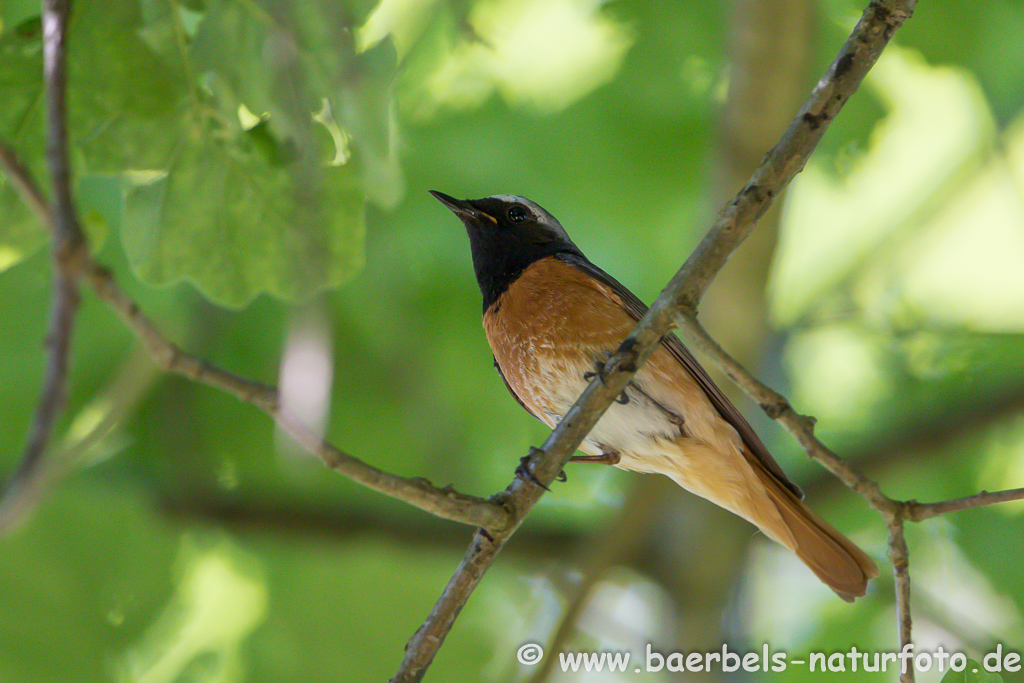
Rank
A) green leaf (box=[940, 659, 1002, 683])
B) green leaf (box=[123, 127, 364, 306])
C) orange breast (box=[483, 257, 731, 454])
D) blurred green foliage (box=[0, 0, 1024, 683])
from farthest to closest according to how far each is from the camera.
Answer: blurred green foliage (box=[0, 0, 1024, 683]) < orange breast (box=[483, 257, 731, 454]) < green leaf (box=[123, 127, 364, 306]) < green leaf (box=[940, 659, 1002, 683])

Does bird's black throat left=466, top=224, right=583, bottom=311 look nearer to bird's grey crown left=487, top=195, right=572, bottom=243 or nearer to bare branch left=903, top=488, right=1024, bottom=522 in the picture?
bird's grey crown left=487, top=195, right=572, bottom=243

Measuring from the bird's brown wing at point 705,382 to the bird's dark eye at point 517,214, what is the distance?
0.78ft

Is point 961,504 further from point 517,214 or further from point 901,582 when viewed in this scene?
point 517,214

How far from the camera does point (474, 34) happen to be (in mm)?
3324

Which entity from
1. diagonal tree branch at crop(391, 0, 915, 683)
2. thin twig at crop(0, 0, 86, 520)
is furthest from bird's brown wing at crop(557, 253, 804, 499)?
thin twig at crop(0, 0, 86, 520)

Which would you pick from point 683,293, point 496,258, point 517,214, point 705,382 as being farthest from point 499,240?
point 683,293

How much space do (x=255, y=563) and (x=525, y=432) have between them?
2267mm

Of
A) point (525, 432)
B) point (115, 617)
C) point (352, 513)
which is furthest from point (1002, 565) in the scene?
point (115, 617)

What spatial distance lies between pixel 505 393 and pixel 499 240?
124 inches

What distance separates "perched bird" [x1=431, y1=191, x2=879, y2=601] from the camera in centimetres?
346

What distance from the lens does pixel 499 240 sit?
147 inches

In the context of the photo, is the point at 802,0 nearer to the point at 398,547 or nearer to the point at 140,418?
the point at 398,547

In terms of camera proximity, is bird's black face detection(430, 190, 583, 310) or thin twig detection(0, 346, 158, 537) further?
bird's black face detection(430, 190, 583, 310)

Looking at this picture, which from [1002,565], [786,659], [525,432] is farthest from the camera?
[525,432]
